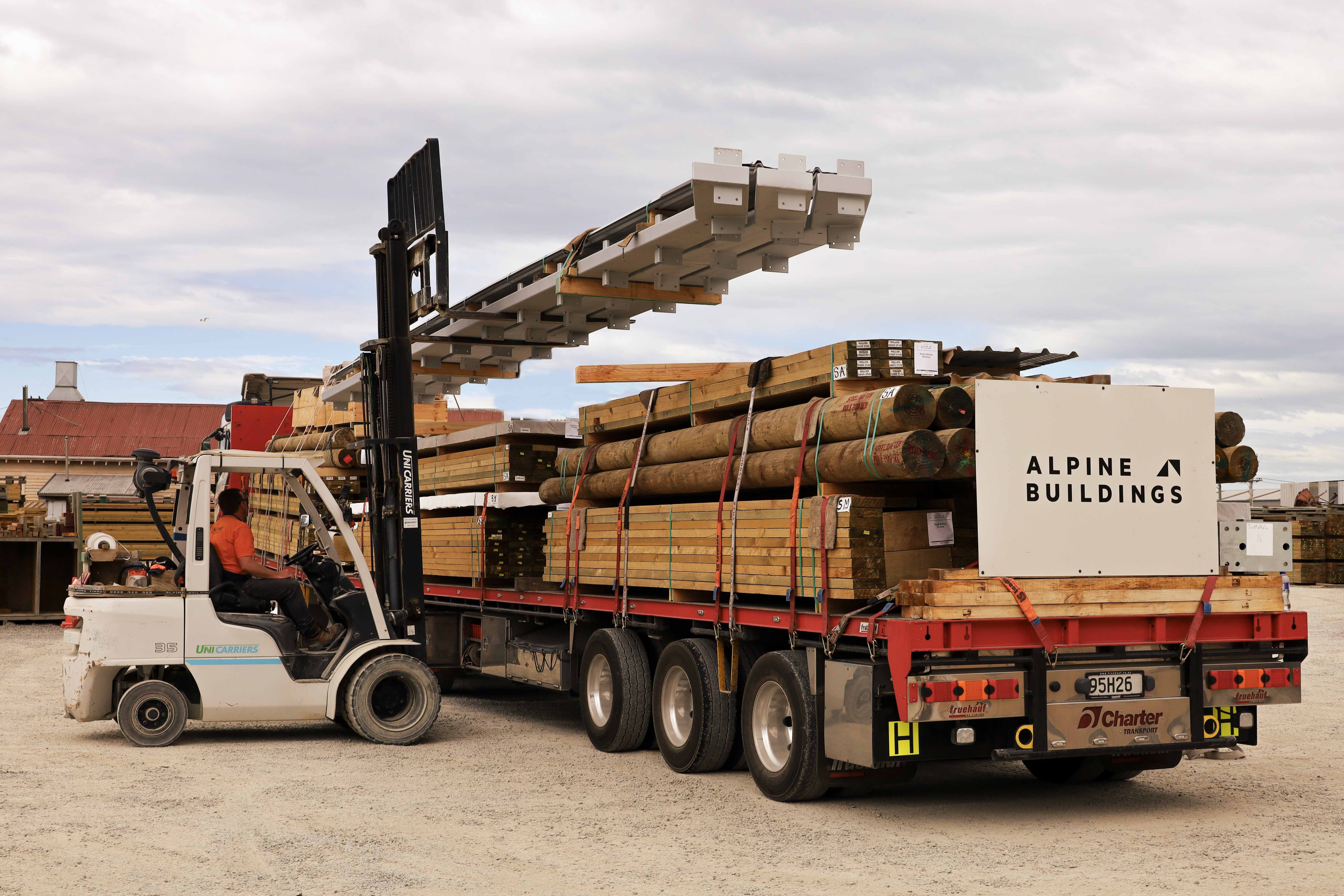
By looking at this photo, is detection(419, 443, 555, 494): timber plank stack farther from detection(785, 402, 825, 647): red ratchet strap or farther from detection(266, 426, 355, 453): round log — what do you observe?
detection(785, 402, 825, 647): red ratchet strap

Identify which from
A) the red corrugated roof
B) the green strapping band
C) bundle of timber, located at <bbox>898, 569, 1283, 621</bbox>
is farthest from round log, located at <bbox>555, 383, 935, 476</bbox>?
the red corrugated roof

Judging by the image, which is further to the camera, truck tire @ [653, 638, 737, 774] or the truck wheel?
truck tire @ [653, 638, 737, 774]

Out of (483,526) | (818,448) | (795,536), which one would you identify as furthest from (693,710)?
(483,526)

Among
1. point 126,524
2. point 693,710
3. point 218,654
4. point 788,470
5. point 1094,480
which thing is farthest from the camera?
point 126,524

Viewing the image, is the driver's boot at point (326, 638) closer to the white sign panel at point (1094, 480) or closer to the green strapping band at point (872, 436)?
the green strapping band at point (872, 436)

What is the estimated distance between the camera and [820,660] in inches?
322

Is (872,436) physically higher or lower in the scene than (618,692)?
higher

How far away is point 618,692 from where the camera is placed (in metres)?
10.8

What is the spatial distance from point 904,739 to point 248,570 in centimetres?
583

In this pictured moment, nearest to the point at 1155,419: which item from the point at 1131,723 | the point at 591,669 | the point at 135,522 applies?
the point at 1131,723

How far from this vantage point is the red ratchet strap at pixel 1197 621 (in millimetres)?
8078

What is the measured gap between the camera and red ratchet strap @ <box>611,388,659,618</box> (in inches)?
428

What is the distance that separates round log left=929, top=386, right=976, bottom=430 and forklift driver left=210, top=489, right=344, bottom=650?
5.78 metres

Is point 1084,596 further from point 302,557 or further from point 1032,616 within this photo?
point 302,557
